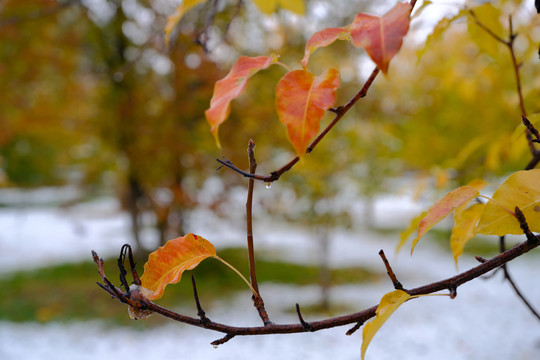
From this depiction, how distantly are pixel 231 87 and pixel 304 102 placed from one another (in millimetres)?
78

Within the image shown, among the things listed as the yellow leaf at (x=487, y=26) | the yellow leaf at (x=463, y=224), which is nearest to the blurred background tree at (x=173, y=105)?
the yellow leaf at (x=487, y=26)

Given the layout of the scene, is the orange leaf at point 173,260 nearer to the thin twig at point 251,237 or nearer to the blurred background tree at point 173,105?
the thin twig at point 251,237

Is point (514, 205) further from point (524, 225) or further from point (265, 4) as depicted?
point (265, 4)

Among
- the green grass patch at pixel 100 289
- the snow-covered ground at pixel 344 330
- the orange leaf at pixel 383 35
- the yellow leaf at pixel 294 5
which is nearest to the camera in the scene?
the orange leaf at pixel 383 35

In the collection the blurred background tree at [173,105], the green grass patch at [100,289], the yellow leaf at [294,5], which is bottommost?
the green grass patch at [100,289]

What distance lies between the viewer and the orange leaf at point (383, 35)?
0.83 ft

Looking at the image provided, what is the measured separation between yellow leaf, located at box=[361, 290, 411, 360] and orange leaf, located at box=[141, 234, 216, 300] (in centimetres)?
14

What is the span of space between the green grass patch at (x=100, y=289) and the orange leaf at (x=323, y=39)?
3.72 m

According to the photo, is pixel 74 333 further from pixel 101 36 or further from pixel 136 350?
pixel 101 36

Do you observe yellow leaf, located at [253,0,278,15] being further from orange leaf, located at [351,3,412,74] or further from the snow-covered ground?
the snow-covered ground

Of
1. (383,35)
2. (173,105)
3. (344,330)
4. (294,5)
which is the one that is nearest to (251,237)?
(383,35)

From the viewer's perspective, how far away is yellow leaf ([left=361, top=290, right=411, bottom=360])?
0.32 metres

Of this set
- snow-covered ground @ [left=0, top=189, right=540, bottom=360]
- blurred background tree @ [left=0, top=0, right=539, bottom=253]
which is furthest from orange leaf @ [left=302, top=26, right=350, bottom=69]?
blurred background tree @ [left=0, top=0, right=539, bottom=253]

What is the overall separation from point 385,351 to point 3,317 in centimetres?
312
